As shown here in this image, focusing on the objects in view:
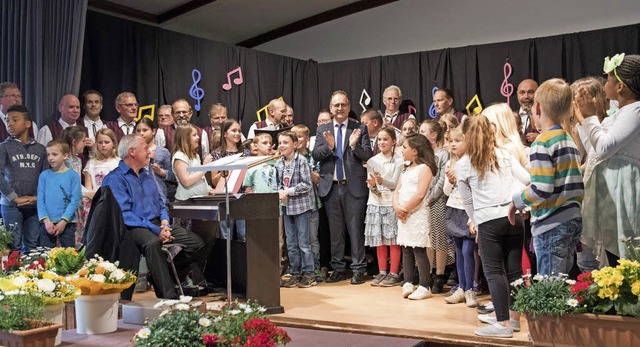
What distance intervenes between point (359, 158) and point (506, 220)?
2537 millimetres

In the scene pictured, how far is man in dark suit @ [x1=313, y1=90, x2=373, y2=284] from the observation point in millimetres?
6277

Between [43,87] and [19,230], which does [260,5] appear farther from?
[19,230]

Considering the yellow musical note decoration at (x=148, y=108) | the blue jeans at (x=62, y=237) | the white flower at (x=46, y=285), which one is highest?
the yellow musical note decoration at (x=148, y=108)

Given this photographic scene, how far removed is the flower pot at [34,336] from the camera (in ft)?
10.2

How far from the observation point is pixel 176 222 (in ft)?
20.8

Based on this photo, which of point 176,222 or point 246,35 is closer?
point 176,222

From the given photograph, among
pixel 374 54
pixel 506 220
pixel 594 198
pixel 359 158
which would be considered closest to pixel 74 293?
pixel 506 220

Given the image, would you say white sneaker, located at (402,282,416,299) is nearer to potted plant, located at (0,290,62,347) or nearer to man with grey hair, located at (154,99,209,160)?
man with grey hair, located at (154,99,209,160)

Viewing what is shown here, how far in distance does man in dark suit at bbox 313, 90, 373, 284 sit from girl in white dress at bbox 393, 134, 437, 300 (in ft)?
2.05

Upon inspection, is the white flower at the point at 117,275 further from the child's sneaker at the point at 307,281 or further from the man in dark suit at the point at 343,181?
the man in dark suit at the point at 343,181

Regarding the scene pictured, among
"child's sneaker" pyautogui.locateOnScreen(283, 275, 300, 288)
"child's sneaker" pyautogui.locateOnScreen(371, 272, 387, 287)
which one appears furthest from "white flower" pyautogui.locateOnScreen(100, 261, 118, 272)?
"child's sneaker" pyautogui.locateOnScreen(371, 272, 387, 287)

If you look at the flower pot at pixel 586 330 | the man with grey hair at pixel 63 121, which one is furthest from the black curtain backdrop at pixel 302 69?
the flower pot at pixel 586 330

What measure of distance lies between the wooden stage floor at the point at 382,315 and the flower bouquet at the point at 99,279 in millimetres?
1022

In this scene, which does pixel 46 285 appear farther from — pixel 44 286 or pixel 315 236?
pixel 315 236
